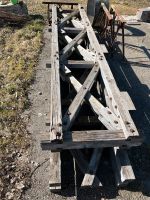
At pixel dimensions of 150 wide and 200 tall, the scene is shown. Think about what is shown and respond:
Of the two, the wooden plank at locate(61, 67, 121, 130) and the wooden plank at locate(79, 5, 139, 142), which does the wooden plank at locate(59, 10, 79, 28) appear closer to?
the wooden plank at locate(79, 5, 139, 142)

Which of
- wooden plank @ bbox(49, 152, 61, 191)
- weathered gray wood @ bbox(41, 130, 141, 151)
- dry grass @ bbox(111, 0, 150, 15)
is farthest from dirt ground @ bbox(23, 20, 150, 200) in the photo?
dry grass @ bbox(111, 0, 150, 15)

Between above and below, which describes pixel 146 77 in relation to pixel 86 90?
below

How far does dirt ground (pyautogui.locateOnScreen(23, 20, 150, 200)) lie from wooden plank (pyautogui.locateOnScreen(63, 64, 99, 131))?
0.56 meters

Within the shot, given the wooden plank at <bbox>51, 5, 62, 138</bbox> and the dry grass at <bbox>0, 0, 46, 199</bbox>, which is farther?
the dry grass at <bbox>0, 0, 46, 199</bbox>

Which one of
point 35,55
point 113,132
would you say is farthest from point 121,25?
point 113,132

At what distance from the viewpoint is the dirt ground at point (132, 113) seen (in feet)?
17.6

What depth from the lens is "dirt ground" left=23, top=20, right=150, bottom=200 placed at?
5.36 meters

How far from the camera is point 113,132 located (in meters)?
5.19

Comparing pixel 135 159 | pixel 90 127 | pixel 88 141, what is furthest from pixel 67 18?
pixel 88 141

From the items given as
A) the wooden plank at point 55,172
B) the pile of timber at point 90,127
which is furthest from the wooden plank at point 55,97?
the wooden plank at point 55,172

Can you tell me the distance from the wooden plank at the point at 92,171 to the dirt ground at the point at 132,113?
244 millimetres

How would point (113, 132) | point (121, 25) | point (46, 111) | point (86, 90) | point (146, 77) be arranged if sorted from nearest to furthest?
point (113, 132) < point (86, 90) < point (46, 111) < point (146, 77) < point (121, 25)

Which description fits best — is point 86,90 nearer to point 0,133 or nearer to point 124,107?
point 124,107

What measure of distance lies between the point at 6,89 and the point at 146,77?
14.9 ft
